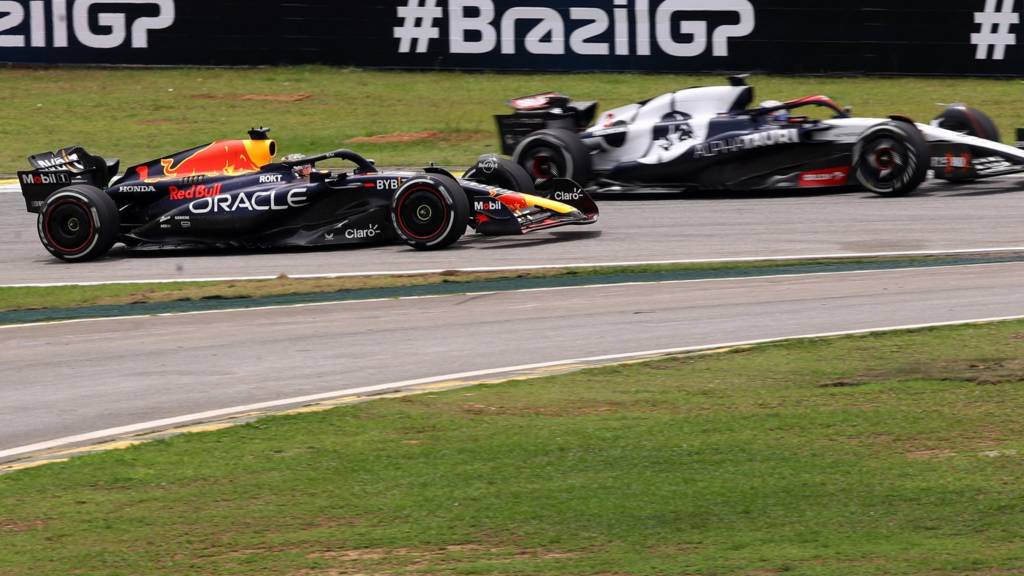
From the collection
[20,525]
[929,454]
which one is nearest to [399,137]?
[929,454]

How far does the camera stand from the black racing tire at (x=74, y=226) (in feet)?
49.9

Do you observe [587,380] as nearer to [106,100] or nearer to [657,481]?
[657,481]

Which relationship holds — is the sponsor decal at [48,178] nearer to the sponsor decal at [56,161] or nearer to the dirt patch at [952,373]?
the sponsor decal at [56,161]

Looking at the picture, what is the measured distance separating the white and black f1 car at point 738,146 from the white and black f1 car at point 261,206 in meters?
2.86

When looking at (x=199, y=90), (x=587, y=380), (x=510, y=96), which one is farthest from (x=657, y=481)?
(x=199, y=90)

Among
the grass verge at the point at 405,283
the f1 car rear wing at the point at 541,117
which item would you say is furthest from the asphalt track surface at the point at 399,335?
the f1 car rear wing at the point at 541,117

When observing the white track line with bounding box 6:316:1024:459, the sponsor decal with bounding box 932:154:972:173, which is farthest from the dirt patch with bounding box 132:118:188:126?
the white track line with bounding box 6:316:1024:459

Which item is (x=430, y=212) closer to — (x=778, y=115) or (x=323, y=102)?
(x=778, y=115)

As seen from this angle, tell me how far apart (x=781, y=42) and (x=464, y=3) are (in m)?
5.85

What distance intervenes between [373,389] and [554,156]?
9594mm

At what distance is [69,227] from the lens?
15.3 m

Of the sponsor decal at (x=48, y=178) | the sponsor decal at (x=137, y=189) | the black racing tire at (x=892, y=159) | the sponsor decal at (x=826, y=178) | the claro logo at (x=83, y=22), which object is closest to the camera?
the sponsor decal at (x=137, y=189)

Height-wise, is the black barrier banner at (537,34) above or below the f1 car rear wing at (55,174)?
above

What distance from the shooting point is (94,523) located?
6.44m
